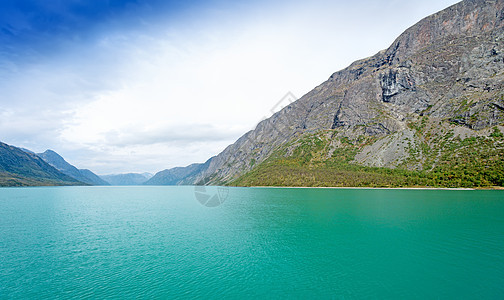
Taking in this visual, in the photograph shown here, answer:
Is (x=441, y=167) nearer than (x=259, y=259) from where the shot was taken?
No

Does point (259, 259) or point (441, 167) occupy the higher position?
point (259, 259)

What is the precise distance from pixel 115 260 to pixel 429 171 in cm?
18285

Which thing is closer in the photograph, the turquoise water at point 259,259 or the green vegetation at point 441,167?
the turquoise water at point 259,259

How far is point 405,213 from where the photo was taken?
6394 centimetres

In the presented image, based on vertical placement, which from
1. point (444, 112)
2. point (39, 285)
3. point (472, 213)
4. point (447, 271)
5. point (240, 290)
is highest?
point (444, 112)

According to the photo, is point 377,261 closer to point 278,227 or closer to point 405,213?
point 278,227

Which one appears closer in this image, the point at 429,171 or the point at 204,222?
the point at 204,222

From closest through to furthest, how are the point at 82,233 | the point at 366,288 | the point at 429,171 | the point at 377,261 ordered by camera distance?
the point at 366,288 < the point at 377,261 < the point at 82,233 < the point at 429,171

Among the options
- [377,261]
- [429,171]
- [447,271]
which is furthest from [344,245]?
[429,171]

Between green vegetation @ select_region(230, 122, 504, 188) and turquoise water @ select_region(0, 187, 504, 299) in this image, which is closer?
turquoise water @ select_region(0, 187, 504, 299)

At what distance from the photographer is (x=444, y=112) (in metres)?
200

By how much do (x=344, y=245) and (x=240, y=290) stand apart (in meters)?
20.7

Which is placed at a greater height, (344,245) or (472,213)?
(344,245)

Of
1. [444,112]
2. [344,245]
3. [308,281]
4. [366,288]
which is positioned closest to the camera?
[366,288]
